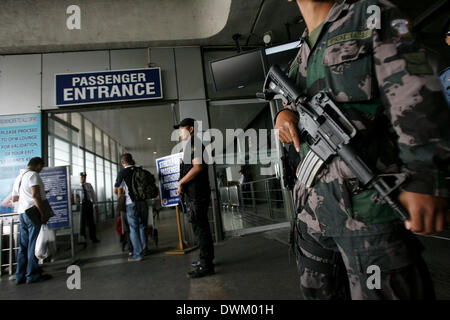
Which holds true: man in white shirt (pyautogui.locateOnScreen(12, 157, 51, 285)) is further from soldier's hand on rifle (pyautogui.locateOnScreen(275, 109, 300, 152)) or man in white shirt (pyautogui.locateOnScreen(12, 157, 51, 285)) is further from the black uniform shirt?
soldier's hand on rifle (pyautogui.locateOnScreen(275, 109, 300, 152))

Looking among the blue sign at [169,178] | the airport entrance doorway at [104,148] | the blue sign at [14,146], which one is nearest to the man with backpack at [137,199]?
the blue sign at [169,178]

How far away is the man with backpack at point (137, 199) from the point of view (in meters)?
3.57

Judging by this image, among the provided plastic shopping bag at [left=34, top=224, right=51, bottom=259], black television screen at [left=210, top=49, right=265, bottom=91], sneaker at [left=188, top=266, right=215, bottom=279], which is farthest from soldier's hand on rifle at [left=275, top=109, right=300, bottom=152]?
plastic shopping bag at [left=34, top=224, right=51, bottom=259]

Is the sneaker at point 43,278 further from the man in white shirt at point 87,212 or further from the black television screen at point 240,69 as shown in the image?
the black television screen at point 240,69

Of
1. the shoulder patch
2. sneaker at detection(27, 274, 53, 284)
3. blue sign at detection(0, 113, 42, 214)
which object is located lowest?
sneaker at detection(27, 274, 53, 284)

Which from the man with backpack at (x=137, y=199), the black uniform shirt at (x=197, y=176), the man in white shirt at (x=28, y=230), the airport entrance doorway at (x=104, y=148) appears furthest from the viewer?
the airport entrance doorway at (x=104, y=148)

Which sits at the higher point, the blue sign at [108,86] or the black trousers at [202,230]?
the blue sign at [108,86]

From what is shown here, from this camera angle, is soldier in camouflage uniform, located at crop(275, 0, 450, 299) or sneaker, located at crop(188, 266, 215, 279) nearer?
soldier in camouflage uniform, located at crop(275, 0, 450, 299)

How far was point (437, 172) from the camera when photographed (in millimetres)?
615

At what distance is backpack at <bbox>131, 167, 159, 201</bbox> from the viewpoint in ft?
12.1

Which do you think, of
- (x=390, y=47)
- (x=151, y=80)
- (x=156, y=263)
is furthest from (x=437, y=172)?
(x=151, y=80)

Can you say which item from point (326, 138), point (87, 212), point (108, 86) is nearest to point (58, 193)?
point (87, 212)

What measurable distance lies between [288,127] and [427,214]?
0.52 meters

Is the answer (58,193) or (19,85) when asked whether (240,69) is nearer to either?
(58,193)
